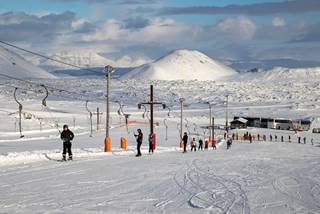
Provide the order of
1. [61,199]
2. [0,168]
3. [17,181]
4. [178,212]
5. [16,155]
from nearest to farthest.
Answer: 1. [178,212]
2. [61,199]
3. [17,181]
4. [0,168]
5. [16,155]

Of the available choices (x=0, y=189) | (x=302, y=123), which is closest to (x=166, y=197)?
(x=0, y=189)

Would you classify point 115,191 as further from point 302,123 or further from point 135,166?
point 302,123

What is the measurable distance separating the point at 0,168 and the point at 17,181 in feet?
13.0

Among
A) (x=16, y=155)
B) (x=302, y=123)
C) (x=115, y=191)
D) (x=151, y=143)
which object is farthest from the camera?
(x=302, y=123)

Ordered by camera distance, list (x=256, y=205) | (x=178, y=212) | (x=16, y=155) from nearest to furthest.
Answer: (x=178, y=212) → (x=256, y=205) → (x=16, y=155)

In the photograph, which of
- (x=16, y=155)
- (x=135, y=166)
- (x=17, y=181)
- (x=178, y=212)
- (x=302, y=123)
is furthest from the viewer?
(x=302, y=123)

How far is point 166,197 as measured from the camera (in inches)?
511

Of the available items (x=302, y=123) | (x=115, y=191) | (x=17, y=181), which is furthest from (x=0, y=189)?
(x=302, y=123)

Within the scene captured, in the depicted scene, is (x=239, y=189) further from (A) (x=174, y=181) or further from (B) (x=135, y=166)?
(B) (x=135, y=166)

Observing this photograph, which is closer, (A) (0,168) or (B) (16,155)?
(A) (0,168)

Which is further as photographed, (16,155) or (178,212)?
(16,155)

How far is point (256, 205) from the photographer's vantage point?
1172 cm

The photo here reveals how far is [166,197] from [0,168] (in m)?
8.75

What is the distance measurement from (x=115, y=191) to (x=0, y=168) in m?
7.20
